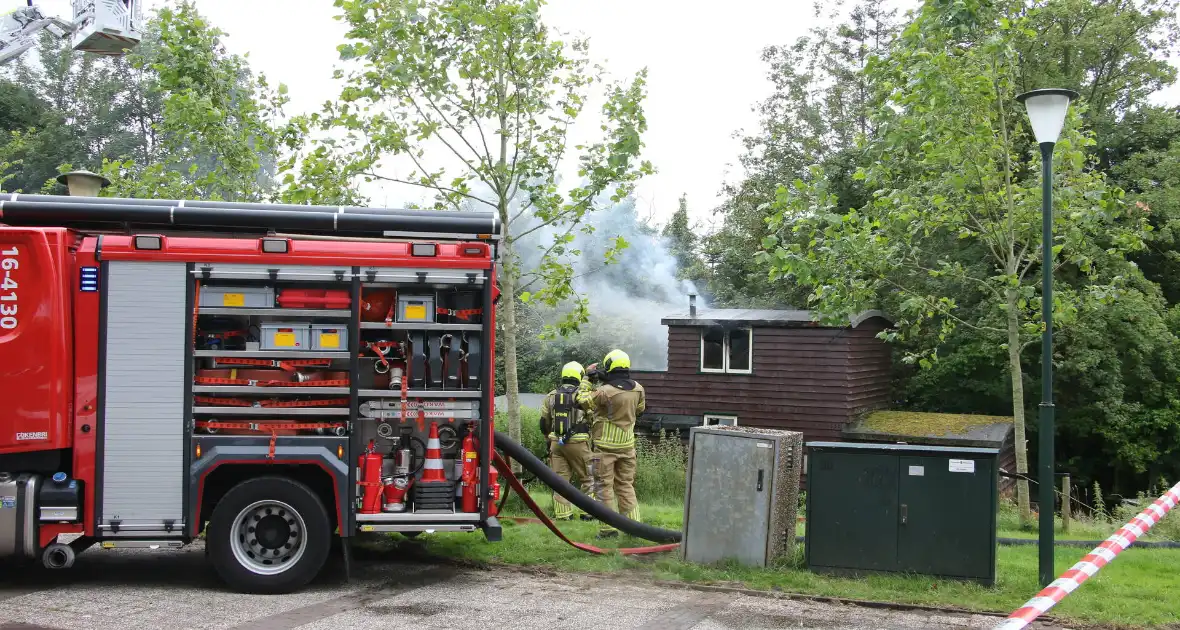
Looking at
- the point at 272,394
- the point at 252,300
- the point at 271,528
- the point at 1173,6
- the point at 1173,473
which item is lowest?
the point at 1173,473

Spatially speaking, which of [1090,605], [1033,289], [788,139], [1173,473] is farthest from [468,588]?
[788,139]

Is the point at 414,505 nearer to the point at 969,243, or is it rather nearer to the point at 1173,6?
the point at 969,243

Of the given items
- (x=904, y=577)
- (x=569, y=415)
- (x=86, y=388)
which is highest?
(x=86, y=388)

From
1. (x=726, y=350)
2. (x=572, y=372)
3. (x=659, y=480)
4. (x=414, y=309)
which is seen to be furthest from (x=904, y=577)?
(x=726, y=350)

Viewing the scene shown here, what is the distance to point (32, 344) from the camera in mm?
6746

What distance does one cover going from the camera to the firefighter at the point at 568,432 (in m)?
10.1

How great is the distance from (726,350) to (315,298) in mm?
15675

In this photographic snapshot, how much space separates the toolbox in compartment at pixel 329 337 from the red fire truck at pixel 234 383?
1 centimetres

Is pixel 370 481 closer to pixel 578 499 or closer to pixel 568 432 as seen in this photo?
pixel 578 499

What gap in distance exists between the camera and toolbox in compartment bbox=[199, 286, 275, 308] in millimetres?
7086

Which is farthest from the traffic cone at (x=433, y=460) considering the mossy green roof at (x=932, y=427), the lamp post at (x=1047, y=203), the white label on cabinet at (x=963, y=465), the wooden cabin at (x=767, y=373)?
the wooden cabin at (x=767, y=373)

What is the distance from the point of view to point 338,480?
7.08m

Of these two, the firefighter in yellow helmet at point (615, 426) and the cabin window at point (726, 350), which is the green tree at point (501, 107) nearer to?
the firefighter in yellow helmet at point (615, 426)

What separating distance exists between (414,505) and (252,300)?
1901 millimetres
